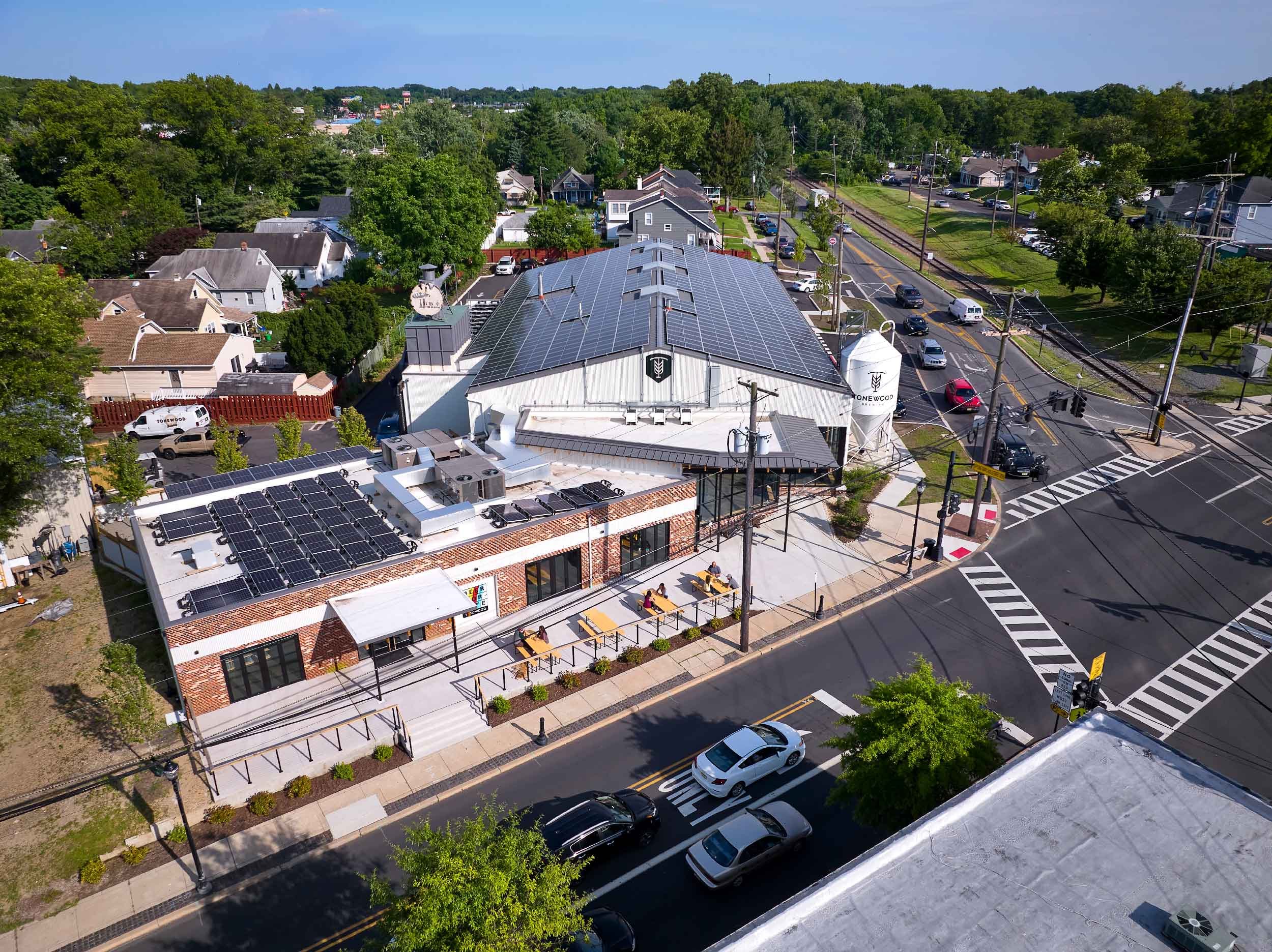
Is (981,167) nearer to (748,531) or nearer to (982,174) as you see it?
(982,174)

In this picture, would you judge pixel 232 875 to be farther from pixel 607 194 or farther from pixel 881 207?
pixel 881 207

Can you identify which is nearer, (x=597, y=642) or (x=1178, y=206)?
(x=597, y=642)

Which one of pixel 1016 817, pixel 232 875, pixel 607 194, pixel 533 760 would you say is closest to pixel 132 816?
pixel 232 875

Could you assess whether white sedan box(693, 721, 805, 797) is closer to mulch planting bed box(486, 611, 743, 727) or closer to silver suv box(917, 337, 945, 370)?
mulch planting bed box(486, 611, 743, 727)

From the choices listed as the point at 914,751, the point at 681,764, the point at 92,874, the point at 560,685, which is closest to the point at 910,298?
the point at 560,685

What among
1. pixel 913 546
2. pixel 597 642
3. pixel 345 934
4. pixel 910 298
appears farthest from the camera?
pixel 910 298
